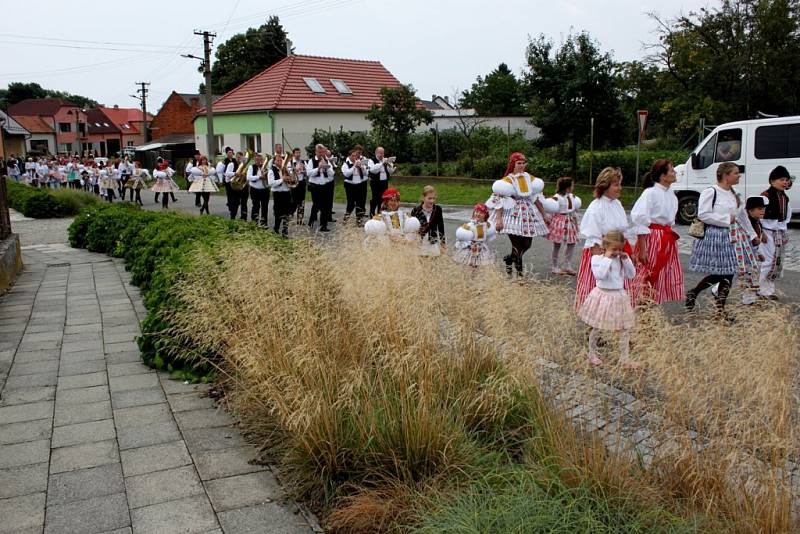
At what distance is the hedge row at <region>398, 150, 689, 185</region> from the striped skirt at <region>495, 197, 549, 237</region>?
12.5m

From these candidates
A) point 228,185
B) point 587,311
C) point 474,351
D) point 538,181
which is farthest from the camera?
point 228,185

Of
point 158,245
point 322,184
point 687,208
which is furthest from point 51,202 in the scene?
point 687,208

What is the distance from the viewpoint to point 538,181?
30.5 ft

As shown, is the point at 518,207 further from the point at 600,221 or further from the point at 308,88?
the point at 308,88

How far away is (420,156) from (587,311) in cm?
2348

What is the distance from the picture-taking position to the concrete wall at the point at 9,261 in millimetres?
9453

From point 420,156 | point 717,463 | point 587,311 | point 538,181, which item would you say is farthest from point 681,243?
point 420,156

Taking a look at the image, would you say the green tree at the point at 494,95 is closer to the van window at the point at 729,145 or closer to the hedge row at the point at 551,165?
the hedge row at the point at 551,165

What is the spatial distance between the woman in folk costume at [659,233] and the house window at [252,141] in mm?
30071

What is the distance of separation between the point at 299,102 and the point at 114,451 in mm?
31050

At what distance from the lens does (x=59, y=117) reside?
99.0m

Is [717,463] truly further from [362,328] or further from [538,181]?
[538,181]

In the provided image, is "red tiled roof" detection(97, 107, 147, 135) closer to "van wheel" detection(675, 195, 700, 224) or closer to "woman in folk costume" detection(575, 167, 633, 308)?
"van wheel" detection(675, 195, 700, 224)

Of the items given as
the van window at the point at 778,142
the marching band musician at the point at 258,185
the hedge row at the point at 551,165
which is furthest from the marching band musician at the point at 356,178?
the van window at the point at 778,142
